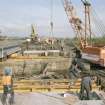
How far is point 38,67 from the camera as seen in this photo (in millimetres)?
31562

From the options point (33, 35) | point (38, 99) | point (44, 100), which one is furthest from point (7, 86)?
point (33, 35)

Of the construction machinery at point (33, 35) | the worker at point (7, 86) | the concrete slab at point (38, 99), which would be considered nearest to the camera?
the worker at point (7, 86)

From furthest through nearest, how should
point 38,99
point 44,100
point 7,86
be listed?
point 38,99
point 44,100
point 7,86

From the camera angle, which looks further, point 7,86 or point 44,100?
point 44,100

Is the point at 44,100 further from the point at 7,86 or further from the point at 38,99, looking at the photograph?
the point at 7,86

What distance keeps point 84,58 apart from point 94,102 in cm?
2552

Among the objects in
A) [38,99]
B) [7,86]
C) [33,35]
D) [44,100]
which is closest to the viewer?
[7,86]

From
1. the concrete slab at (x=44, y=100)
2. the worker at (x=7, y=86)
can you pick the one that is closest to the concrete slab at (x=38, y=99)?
the concrete slab at (x=44, y=100)

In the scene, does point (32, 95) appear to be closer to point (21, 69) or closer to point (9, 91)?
point (9, 91)

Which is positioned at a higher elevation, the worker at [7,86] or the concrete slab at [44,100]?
the worker at [7,86]

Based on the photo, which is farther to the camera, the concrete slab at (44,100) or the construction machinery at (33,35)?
the construction machinery at (33,35)

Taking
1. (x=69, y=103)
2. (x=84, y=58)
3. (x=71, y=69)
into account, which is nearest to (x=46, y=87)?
(x=69, y=103)

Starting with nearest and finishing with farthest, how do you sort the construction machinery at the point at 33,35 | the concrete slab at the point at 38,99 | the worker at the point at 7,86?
the worker at the point at 7,86, the concrete slab at the point at 38,99, the construction machinery at the point at 33,35

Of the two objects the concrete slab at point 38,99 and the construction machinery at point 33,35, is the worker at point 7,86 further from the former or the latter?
the construction machinery at point 33,35
